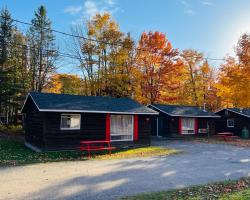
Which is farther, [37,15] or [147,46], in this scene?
[37,15]

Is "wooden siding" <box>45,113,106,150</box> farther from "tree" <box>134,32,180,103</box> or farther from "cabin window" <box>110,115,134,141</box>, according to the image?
"tree" <box>134,32,180,103</box>

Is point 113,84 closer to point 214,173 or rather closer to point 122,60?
point 122,60

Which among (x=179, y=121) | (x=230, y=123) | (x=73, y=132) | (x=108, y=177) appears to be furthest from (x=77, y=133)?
(x=230, y=123)

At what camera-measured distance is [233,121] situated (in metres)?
38.6

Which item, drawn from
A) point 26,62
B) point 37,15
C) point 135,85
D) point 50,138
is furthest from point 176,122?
point 37,15

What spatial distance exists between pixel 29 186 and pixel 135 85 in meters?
29.1

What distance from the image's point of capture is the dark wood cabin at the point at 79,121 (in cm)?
2000

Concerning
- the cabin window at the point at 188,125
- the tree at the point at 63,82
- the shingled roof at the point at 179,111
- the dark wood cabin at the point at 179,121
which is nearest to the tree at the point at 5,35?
the tree at the point at 63,82

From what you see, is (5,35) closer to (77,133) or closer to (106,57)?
(106,57)

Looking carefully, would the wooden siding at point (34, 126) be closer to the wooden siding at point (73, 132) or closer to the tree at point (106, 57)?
the wooden siding at point (73, 132)

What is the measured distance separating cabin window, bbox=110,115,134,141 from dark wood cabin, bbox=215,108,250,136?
19062mm

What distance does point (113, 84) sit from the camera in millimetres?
37781

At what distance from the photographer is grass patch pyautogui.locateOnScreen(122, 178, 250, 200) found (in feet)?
27.7

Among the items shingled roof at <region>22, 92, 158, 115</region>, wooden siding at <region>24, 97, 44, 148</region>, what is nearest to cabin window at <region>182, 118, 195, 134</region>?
shingled roof at <region>22, 92, 158, 115</region>
